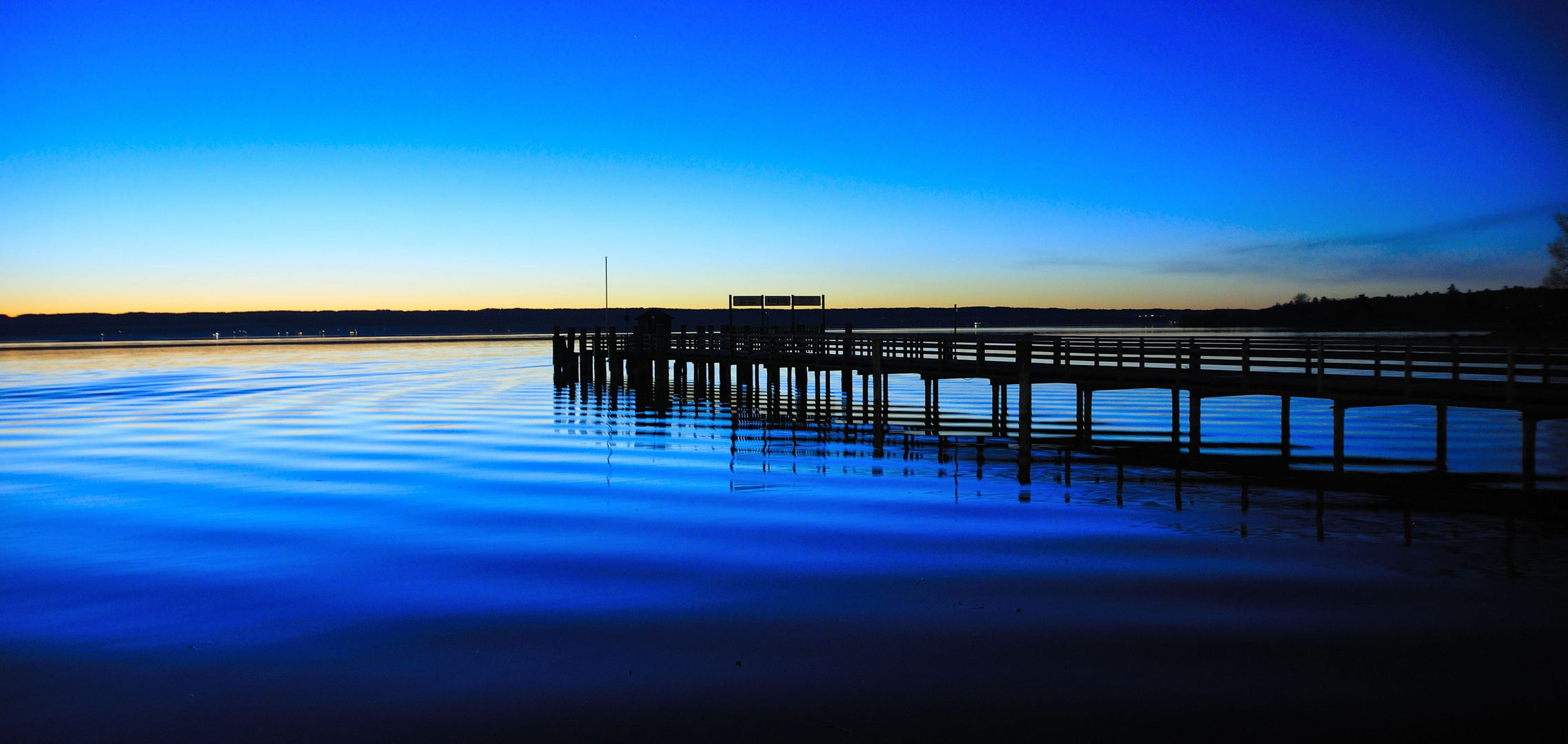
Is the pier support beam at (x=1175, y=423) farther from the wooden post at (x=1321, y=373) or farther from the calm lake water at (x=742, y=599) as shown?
the wooden post at (x=1321, y=373)

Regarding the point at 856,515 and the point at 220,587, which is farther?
the point at 856,515

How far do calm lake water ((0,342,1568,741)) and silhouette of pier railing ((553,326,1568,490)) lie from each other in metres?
1.88

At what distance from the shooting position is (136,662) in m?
8.77

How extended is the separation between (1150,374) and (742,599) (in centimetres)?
1539

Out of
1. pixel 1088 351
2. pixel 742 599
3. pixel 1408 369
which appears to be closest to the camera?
pixel 742 599

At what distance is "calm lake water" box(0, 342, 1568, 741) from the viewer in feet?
24.8

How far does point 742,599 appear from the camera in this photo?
10.5 m

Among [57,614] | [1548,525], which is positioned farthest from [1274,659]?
[57,614]

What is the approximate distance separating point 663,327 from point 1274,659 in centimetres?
4057

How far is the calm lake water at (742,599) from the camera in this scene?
7574 millimetres

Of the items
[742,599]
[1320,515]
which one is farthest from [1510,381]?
[742,599]

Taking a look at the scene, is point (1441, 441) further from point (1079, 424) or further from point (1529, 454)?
point (1079, 424)

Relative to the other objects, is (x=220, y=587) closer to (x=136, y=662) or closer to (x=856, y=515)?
(x=136, y=662)

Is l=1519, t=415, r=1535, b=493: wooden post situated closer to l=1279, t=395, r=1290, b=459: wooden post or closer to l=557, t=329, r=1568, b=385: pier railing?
l=557, t=329, r=1568, b=385: pier railing
